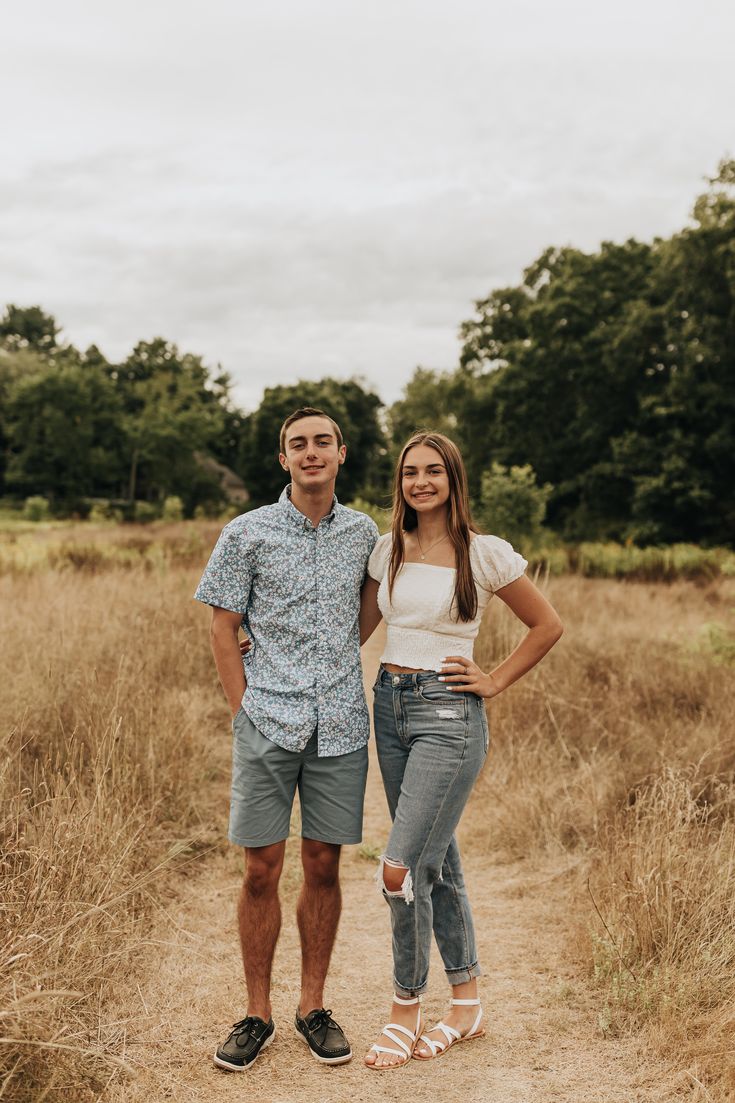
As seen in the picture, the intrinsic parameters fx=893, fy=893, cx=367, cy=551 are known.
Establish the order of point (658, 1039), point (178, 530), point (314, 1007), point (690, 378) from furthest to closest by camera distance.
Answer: point (690, 378) < point (178, 530) < point (314, 1007) < point (658, 1039)

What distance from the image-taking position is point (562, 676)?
22.9 ft

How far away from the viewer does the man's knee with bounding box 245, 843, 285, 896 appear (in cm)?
302

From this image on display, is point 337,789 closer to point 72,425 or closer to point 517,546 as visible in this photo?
point 517,546

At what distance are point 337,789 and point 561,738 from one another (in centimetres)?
278

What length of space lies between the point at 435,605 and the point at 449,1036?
4.98 ft

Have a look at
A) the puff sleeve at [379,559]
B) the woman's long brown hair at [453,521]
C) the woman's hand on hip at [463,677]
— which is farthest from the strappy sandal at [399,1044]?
the puff sleeve at [379,559]

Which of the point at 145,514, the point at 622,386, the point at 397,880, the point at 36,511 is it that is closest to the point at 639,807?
the point at 397,880

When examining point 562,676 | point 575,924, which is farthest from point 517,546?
point 575,924

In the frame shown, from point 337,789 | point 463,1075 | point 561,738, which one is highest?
point 337,789

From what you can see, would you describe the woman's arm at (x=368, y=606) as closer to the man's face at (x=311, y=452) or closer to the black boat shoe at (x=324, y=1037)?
the man's face at (x=311, y=452)

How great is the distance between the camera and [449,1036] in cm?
310

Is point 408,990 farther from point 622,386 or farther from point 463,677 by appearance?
point 622,386

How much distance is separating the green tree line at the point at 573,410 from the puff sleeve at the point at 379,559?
1331 centimetres

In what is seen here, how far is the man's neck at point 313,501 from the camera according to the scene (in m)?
3.13
